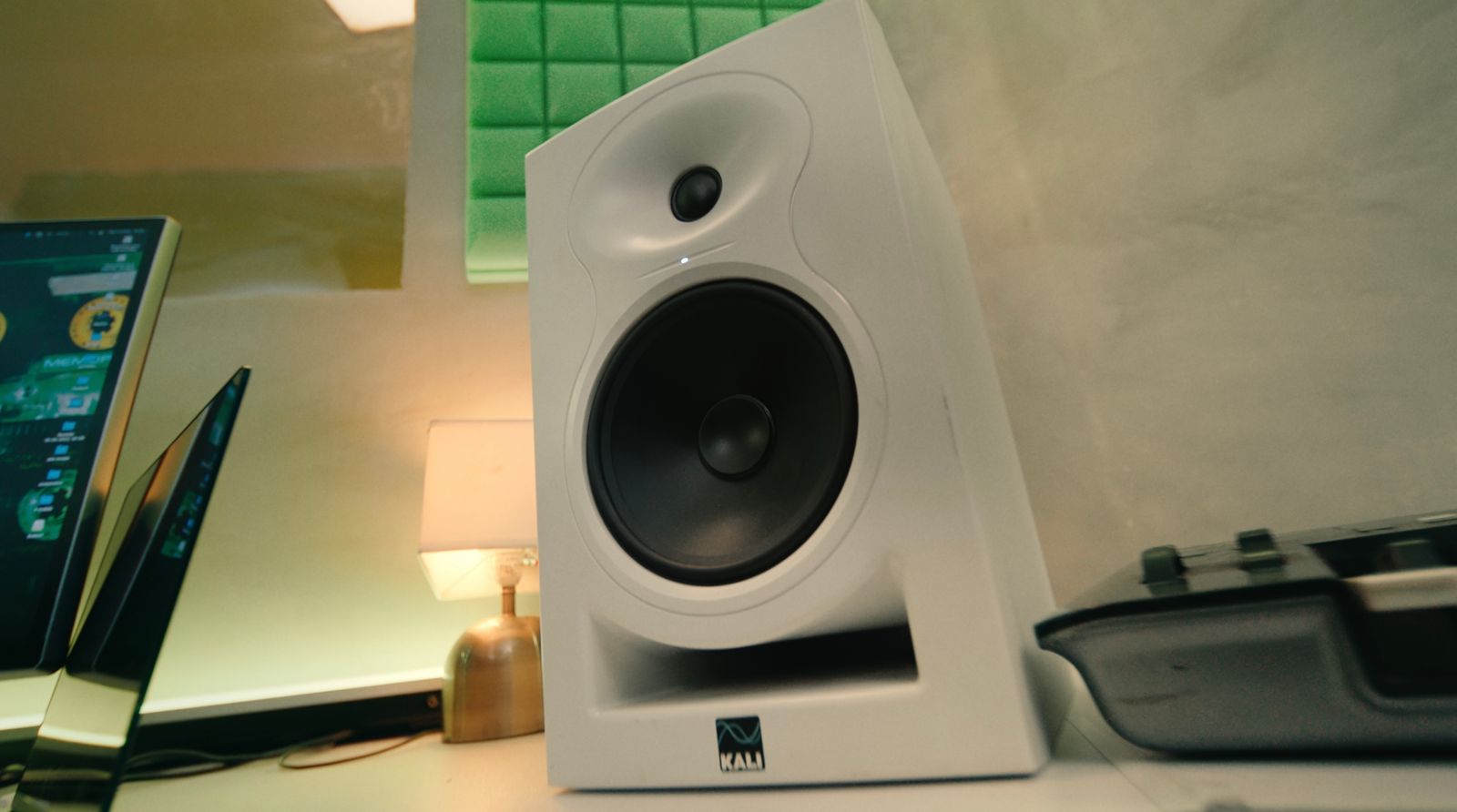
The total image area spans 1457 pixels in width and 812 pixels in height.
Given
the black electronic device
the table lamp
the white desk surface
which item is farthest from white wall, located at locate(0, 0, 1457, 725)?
the black electronic device

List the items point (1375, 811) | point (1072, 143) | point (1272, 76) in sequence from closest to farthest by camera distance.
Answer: point (1375, 811)
point (1272, 76)
point (1072, 143)

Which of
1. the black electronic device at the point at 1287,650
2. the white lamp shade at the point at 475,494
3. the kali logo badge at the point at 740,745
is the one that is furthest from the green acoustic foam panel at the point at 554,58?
the black electronic device at the point at 1287,650

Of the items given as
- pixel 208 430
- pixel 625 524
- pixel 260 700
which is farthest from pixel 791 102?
pixel 260 700

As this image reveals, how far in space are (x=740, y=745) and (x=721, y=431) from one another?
0.67 ft

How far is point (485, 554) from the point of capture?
3.03 ft

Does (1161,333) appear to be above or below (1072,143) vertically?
below

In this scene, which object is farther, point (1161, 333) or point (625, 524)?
point (1161, 333)

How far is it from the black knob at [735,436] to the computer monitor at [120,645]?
308 mm

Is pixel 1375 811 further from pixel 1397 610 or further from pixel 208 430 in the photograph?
pixel 208 430

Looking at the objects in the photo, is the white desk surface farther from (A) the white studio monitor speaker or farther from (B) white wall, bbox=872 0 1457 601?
(B) white wall, bbox=872 0 1457 601

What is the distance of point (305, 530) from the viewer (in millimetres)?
1029

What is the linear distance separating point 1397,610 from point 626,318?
0.46 metres

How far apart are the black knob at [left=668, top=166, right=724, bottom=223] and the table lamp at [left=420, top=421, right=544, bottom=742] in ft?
1.37

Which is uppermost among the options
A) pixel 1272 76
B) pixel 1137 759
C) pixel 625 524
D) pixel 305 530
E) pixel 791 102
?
pixel 1272 76
